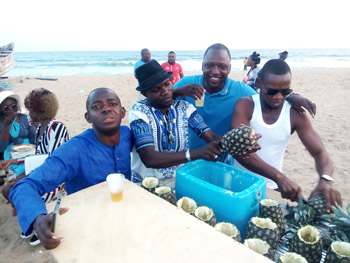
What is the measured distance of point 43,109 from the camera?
132 inches

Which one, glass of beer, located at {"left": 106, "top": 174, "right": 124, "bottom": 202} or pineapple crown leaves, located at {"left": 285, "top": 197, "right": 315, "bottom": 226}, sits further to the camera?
pineapple crown leaves, located at {"left": 285, "top": 197, "right": 315, "bottom": 226}

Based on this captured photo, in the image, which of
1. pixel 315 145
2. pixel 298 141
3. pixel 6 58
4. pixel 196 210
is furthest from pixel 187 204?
pixel 6 58

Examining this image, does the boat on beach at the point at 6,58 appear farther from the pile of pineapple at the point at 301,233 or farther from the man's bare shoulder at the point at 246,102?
the pile of pineapple at the point at 301,233

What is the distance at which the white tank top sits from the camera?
2.61 m

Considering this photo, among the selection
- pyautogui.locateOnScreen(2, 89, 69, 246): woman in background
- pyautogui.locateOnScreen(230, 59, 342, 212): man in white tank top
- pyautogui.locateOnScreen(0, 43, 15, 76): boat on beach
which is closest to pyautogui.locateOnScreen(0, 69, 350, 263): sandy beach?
pyautogui.locateOnScreen(2, 89, 69, 246): woman in background

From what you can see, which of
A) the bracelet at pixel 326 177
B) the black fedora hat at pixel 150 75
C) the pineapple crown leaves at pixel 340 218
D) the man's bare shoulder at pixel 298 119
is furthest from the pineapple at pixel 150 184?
the man's bare shoulder at pixel 298 119

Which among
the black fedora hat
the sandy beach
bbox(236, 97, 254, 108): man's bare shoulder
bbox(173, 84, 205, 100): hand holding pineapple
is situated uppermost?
the black fedora hat

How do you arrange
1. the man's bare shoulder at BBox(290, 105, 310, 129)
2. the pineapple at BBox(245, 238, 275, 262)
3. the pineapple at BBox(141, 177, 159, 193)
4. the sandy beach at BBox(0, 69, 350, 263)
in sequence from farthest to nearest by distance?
1. the sandy beach at BBox(0, 69, 350, 263)
2. the man's bare shoulder at BBox(290, 105, 310, 129)
3. the pineapple at BBox(141, 177, 159, 193)
4. the pineapple at BBox(245, 238, 275, 262)

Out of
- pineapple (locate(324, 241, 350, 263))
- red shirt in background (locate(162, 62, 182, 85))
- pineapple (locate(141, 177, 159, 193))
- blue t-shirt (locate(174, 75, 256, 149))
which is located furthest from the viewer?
red shirt in background (locate(162, 62, 182, 85))

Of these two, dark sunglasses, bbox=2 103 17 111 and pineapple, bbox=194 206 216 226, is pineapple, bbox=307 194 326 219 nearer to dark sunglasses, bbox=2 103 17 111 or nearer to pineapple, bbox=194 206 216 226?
pineapple, bbox=194 206 216 226

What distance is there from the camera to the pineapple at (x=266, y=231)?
146cm

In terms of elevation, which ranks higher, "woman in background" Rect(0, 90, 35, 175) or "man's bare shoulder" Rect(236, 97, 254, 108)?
"man's bare shoulder" Rect(236, 97, 254, 108)

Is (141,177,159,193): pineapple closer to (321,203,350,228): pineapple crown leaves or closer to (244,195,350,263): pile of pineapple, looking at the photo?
(244,195,350,263): pile of pineapple

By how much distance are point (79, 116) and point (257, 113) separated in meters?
8.60
